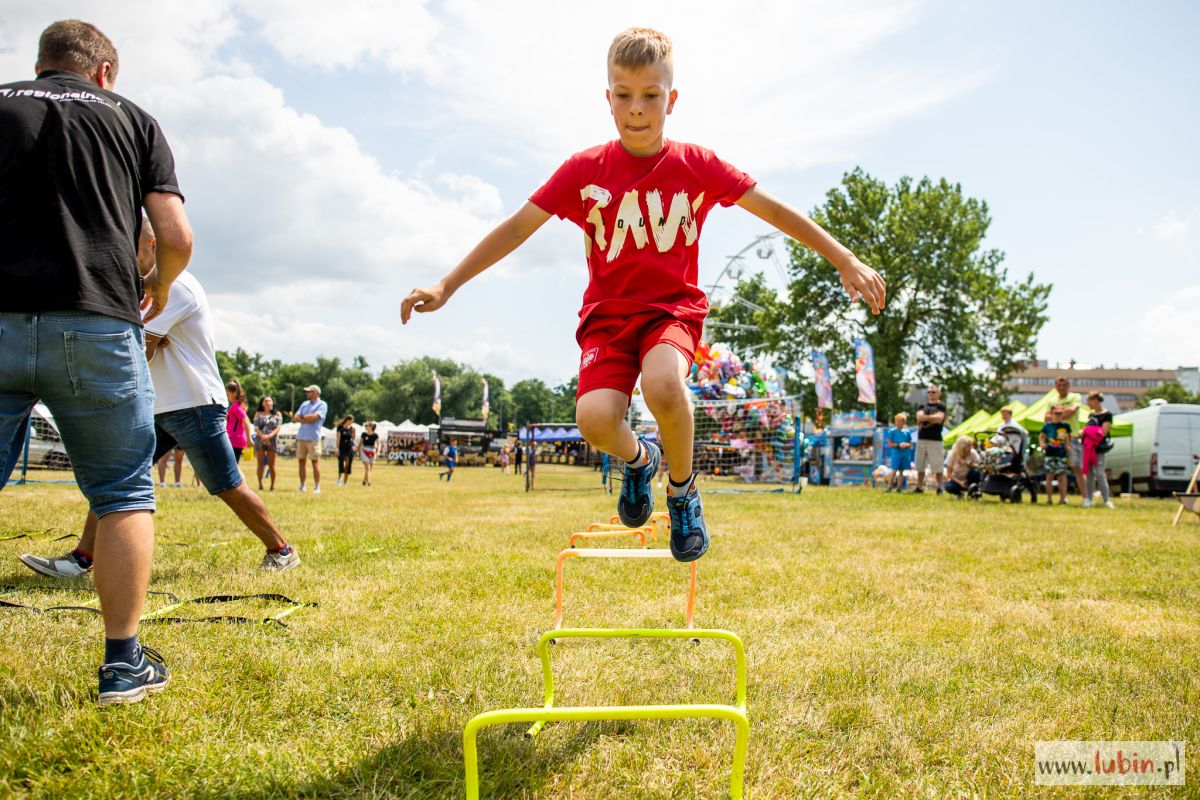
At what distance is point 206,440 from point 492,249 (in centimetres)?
280

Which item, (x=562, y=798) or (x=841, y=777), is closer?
(x=562, y=798)

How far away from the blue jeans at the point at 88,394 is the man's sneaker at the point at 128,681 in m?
0.55

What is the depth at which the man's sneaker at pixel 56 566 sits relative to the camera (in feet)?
16.3

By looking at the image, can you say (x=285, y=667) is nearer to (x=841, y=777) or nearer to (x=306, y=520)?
(x=841, y=777)

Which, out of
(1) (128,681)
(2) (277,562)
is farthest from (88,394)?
(2) (277,562)

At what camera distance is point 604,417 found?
3160 mm

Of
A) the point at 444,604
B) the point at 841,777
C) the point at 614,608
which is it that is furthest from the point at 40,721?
the point at 614,608

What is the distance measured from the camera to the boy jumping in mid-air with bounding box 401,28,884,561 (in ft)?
10.5

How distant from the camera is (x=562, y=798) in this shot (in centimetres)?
226

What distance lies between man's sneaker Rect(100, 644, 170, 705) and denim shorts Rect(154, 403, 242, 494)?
7.63 feet

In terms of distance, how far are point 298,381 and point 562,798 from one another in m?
123

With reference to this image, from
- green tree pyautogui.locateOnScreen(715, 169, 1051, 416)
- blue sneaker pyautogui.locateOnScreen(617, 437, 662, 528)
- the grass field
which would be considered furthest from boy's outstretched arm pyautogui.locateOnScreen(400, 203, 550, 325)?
green tree pyautogui.locateOnScreen(715, 169, 1051, 416)

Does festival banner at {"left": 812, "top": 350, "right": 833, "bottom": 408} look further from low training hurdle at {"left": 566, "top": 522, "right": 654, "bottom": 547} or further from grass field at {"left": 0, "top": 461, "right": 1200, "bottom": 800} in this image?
grass field at {"left": 0, "top": 461, "right": 1200, "bottom": 800}

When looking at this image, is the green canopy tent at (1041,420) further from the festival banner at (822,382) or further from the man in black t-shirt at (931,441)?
the festival banner at (822,382)
